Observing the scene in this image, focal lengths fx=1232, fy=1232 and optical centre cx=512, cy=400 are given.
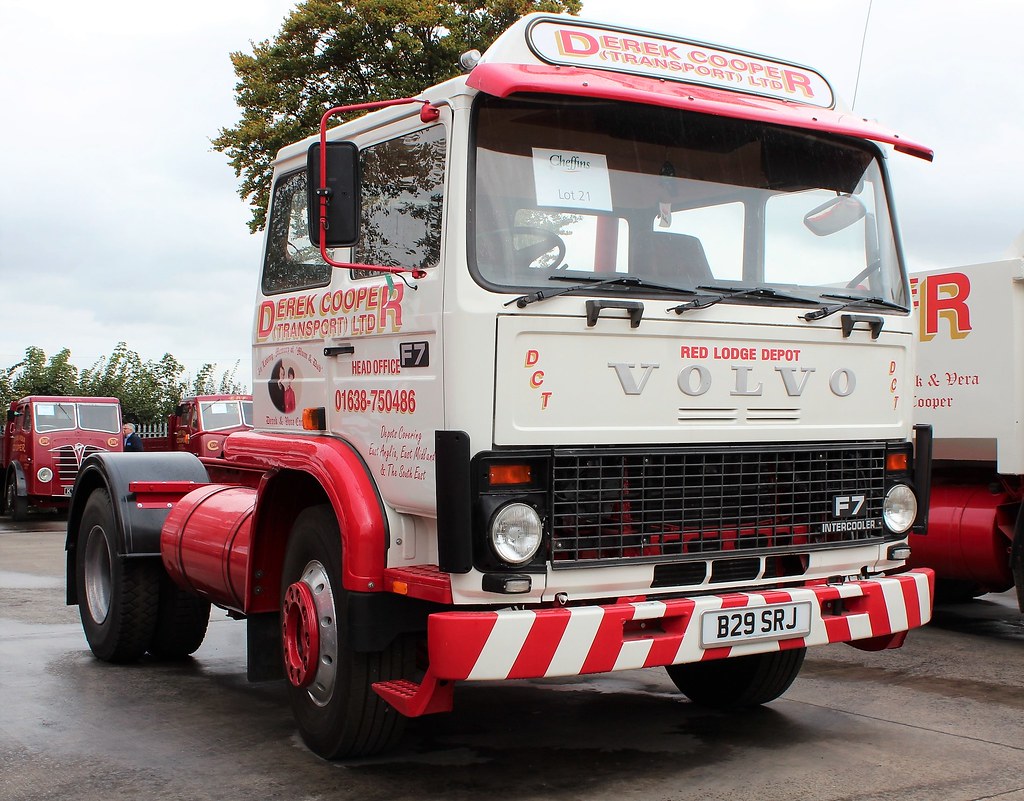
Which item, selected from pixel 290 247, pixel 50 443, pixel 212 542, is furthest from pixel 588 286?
pixel 50 443

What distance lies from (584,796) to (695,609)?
84 cm

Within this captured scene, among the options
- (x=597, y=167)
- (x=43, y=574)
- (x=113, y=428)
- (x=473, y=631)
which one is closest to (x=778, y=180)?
(x=597, y=167)

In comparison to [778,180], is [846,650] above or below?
below

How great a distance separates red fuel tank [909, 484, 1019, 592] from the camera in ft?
27.0

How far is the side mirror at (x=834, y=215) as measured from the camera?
5.36m

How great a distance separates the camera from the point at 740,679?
6168 millimetres

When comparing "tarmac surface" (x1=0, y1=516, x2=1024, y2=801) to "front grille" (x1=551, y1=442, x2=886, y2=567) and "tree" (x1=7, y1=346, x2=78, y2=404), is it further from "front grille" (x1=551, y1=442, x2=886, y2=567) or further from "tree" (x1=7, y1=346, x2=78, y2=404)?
"tree" (x1=7, y1=346, x2=78, y2=404)

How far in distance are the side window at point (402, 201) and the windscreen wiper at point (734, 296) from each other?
3.31 ft

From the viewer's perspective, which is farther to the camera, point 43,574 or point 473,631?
point 43,574

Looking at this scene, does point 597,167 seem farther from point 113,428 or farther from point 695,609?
point 113,428

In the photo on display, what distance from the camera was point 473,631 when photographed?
4.37 meters

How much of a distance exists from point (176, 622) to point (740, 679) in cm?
351

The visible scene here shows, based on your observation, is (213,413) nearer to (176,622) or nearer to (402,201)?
(176,622)

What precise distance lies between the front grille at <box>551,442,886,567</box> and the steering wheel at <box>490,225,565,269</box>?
74 centimetres
